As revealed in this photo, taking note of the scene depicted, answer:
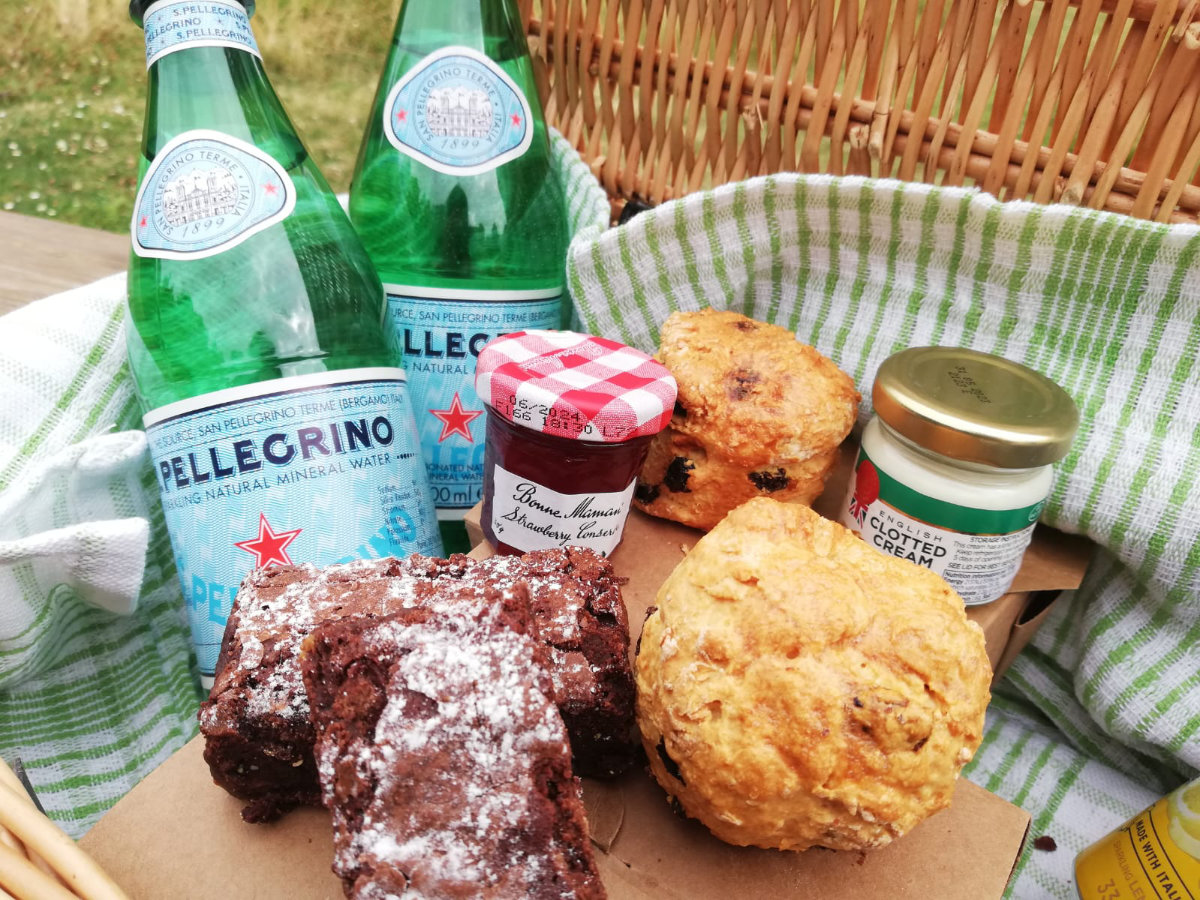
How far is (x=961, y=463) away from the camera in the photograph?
2.43 ft

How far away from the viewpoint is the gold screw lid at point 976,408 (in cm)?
72

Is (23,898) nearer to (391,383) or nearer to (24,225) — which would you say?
(391,383)

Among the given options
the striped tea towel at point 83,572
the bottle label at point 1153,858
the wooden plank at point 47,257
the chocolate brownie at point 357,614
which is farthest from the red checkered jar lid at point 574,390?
the wooden plank at point 47,257

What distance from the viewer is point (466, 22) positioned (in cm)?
115

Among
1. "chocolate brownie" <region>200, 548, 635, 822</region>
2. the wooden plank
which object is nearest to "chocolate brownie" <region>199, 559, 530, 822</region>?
"chocolate brownie" <region>200, 548, 635, 822</region>

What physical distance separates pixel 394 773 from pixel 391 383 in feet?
1.64

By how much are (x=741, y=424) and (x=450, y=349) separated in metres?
0.43

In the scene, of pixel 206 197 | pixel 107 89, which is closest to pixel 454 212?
pixel 206 197

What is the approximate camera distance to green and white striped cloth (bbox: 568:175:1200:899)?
2.74ft

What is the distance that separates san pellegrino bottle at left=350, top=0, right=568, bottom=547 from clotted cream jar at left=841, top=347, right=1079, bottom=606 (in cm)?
52

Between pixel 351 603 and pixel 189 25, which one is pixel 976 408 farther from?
pixel 189 25

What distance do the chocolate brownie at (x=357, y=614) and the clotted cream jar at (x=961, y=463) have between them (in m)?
0.30

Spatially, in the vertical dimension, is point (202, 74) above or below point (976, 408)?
above

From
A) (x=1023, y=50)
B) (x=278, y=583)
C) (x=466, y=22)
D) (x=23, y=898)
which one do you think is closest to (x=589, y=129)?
(x=466, y=22)
